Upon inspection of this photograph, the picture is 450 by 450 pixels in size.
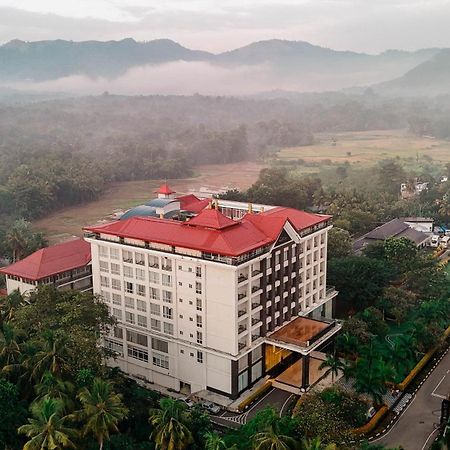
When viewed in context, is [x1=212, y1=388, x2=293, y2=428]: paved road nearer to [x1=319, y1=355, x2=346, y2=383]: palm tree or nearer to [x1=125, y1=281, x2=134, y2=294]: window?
[x1=319, y1=355, x2=346, y2=383]: palm tree

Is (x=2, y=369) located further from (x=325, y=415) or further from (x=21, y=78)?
(x=21, y=78)

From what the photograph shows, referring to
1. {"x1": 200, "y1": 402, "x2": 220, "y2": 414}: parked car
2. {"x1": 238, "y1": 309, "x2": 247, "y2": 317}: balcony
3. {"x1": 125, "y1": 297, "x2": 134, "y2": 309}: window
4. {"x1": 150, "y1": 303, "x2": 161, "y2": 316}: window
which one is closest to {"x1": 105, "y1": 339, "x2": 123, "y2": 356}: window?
{"x1": 125, "y1": 297, "x2": 134, "y2": 309}: window

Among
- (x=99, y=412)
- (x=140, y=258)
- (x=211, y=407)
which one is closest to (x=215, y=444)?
(x=99, y=412)

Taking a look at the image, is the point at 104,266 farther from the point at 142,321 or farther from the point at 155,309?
the point at 155,309

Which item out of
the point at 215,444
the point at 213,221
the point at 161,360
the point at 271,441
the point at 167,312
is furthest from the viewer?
the point at 161,360

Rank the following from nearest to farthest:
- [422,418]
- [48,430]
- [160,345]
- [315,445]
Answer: [48,430] < [315,445] < [422,418] < [160,345]

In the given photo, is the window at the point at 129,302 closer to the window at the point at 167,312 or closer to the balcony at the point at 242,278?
the window at the point at 167,312

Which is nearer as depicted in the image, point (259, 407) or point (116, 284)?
point (259, 407)
